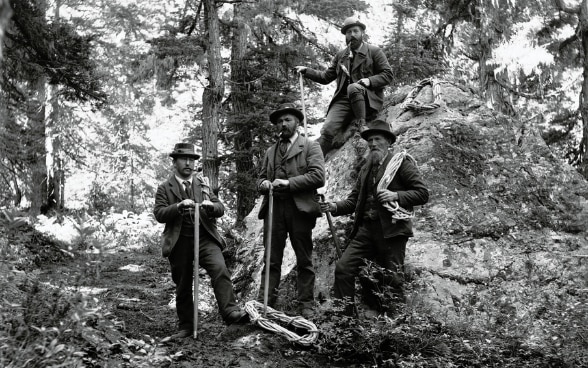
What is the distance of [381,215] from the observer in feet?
20.8

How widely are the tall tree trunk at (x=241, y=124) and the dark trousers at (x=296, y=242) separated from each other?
259 inches

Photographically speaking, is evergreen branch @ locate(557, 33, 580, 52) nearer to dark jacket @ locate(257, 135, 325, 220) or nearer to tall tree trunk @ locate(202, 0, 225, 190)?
tall tree trunk @ locate(202, 0, 225, 190)

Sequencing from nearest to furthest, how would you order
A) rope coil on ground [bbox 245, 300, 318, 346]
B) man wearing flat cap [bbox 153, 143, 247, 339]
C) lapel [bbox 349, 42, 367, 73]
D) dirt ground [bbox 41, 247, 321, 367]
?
dirt ground [bbox 41, 247, 321, 367]
rope coil on ground [bbox 245, 300, 318, 346]
man wearing flat cap [bbox 153, 143, 247, 339]
lapel [bbox 349, 42, 367, 73]

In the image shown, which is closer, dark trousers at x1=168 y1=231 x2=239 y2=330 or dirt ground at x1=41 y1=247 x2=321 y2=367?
dirt ground at x1=41 y1=247 x2=321 y2=367

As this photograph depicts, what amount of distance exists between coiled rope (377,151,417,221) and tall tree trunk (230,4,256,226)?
722cm

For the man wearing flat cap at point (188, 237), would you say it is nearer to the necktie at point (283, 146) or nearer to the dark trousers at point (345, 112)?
the necktie at point (283, 146)

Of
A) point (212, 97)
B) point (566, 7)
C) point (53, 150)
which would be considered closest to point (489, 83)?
point (566, 7)

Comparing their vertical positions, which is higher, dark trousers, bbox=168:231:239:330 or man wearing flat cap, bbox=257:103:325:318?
man wearing flat cap, bbox=257:103:325:318

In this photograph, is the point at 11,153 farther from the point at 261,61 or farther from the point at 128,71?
the point at 128,71

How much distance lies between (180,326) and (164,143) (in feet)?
70.3

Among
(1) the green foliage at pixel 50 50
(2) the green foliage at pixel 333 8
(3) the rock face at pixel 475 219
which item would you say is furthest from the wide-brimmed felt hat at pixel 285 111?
(2) the green foliage at pixel 333 8

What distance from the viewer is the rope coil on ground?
6.09 m

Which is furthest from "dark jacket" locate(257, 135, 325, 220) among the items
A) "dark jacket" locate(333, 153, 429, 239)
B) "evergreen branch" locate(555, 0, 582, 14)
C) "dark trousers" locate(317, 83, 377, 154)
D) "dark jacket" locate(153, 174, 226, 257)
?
"evergreen branch" locate(555, 0, 582, 14)

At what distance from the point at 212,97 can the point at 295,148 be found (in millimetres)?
6532
